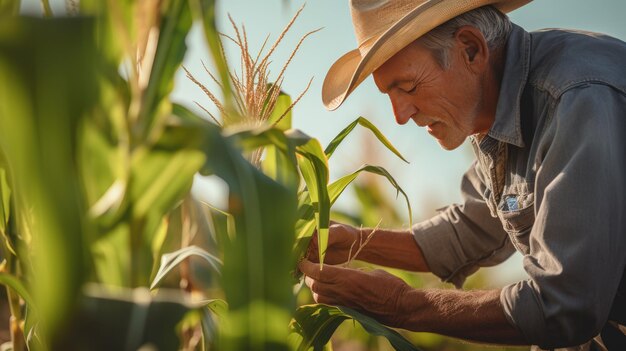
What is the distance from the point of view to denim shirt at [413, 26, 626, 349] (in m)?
1.41

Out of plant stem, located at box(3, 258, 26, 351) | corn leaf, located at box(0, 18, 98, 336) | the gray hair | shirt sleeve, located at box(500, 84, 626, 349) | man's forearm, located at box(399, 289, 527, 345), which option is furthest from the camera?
the gray hair

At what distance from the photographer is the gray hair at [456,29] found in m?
1.85

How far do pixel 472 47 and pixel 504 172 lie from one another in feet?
1.20

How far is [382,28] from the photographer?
1896 mm

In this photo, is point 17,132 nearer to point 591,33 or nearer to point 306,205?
point 306,205

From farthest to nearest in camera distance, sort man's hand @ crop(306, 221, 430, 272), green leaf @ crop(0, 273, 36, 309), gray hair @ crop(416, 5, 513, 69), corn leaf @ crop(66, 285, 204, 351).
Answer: man's hand @ crop(306, 221, 430, 272)
gray hair @ crop(416, 5, 513, 69)
green leaf @ crop(0, 273, 36, 309)
corn leaf @ crop(66, 285, 204, 351)

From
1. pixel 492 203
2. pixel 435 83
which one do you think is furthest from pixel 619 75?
pixel 492 203

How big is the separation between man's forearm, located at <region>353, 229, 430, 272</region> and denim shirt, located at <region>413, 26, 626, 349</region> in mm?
453

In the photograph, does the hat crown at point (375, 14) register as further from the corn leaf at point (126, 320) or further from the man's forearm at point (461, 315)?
the corn leaf at point (126, 320)

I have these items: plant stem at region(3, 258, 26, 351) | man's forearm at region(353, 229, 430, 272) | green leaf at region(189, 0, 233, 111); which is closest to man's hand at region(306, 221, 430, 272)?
man's forearm at region(353, 229, 430, 272)

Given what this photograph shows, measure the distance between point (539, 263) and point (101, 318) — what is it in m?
1.02

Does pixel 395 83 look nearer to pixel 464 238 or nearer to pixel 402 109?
pixel 402 109

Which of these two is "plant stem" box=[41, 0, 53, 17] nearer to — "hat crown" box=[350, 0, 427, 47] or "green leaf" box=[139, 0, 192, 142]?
"green leaf" box=[139, 0, 192, 142]

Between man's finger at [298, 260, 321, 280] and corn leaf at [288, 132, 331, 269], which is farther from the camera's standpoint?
man's finger at [298, 260, 321, 280]
